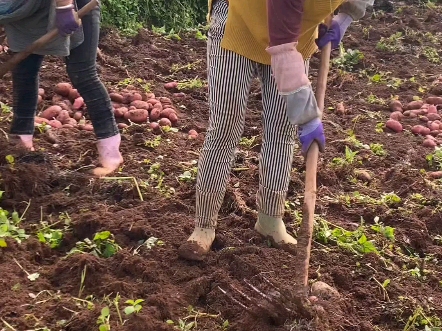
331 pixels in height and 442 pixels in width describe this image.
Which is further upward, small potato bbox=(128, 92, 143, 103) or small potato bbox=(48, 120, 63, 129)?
small potato bbox=(128, 92, 143, 103)

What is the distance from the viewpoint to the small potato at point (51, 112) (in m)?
4.34

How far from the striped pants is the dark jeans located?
41.5 inches

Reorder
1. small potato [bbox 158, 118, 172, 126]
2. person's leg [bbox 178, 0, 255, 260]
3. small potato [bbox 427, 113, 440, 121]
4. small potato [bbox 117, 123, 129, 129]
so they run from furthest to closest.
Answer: small potato [bbox 427, 113, 440, 121] < small potato [bbox 158, 118, 172, 126] < small potato [bbox 117, 123, 129, 129] < person's leg [bbox 178, 0, 255, 260]

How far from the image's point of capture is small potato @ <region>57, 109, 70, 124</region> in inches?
171

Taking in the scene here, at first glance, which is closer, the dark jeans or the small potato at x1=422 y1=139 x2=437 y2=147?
the dark jeans

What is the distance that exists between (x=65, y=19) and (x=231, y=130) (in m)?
1.10

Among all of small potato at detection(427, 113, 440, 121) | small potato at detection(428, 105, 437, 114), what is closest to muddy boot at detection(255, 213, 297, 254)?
small potato at detection(427, 113, 440, 121)

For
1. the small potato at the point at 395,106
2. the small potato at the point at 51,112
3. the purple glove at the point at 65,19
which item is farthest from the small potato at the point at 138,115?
the small potato at the point at 395,106

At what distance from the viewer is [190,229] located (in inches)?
125

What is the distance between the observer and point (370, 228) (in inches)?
134

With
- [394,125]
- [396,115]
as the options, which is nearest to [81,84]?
[394,125]

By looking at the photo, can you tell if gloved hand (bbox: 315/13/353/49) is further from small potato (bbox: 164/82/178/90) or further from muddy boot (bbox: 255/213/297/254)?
small potato (bbox: 164/82/178/90)

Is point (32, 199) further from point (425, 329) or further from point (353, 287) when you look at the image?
point (425, 329)

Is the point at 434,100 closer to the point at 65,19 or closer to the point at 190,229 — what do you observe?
the point at 190,229
